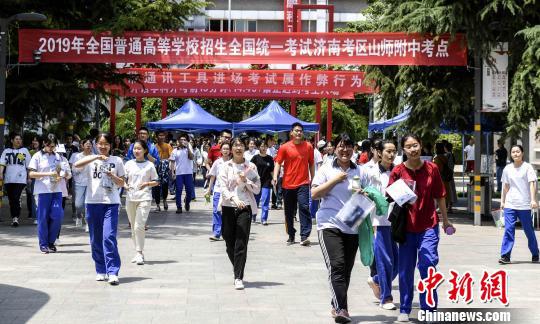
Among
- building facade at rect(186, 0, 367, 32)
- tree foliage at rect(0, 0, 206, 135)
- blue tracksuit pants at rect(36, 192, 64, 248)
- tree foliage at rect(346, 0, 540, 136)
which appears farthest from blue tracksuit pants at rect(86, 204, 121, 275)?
building facade at rect(186, 0, 367, 32)

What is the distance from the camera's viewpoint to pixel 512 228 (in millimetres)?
11773

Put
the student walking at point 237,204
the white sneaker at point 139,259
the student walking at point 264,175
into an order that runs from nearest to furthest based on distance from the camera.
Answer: the student walking at point 237,204
the white sneaker at point 139,259
the student walking at point 264,175

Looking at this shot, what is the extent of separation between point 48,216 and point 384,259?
6180 millimetres

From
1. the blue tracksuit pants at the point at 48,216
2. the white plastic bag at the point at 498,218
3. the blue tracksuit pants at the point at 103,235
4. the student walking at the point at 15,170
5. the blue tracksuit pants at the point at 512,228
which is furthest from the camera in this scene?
the student walking at the point at 15,170

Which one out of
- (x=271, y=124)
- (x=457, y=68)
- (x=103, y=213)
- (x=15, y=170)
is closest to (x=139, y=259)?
(x=103, y=213)

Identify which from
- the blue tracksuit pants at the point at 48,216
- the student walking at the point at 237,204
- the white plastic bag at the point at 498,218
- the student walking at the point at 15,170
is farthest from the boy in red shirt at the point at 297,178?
the student walking at the point at 15,170

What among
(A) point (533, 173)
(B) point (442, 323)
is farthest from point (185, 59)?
(B) point (442, 323)

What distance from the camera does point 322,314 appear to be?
804cm

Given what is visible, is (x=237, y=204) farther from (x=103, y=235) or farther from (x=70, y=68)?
(x=70, y=68)

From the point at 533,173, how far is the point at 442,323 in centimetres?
500

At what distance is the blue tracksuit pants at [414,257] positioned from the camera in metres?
7.50

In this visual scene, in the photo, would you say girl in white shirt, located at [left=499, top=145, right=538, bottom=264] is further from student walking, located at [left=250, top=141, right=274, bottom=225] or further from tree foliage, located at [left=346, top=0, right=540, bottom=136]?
student walking, located at [left=250, top=141, right=274, bottom=225]

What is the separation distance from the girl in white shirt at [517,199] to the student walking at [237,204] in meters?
3.92

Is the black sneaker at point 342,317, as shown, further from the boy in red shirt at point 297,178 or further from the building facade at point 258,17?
the building facade at point 258,17
